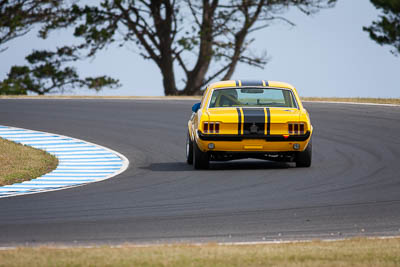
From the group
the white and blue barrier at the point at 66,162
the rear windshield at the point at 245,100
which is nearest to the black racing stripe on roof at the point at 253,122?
the rear windshield at the point at 245,100

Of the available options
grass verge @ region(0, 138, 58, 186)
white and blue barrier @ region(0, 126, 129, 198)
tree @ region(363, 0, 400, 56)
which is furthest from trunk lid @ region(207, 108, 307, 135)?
tree @ region(363, 0, 400, 56)

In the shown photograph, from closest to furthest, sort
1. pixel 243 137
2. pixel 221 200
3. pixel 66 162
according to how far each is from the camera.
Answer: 1. pixel 221 200
2. pixel 243 137
3. pixel 66 162

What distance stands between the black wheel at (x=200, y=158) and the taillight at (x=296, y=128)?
1.54 metres

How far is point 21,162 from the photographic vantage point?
16125mm

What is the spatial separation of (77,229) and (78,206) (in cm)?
170

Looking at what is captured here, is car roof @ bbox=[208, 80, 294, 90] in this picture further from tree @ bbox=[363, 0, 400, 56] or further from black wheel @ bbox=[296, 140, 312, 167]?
tree @ bbox=[363, 0, 400, 56]

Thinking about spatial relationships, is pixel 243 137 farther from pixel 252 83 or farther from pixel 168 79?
pixel 168 79

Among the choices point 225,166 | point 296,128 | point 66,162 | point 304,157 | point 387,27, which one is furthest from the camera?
point 387,27

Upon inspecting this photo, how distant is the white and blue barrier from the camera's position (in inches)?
525

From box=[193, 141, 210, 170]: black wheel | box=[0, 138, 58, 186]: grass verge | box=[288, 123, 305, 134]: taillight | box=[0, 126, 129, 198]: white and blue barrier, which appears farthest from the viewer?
box=[0, 138, 58, 186]: grass verge

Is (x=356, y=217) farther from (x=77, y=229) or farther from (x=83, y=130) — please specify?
(x=83, y=130)

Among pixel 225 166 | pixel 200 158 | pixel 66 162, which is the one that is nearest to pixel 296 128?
pixel 200 158

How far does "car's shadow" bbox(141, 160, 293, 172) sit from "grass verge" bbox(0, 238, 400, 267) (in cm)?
708

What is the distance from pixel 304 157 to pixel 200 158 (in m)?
1.86
